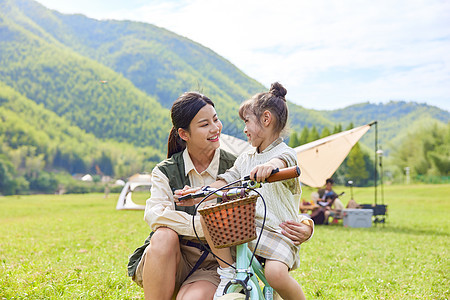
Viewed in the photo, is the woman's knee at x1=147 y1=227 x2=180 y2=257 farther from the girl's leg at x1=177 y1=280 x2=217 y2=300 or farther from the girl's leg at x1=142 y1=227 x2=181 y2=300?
the girl's leg at x1=177 y1=280 x2=217 y2=300

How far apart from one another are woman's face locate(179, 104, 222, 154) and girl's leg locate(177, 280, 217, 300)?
0.82m

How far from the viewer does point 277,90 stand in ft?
8.71

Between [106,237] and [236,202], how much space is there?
7946 millimetres

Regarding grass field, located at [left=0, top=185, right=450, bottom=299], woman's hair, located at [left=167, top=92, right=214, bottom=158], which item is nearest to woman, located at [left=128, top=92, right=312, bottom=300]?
woman's hair, located at [left=167, top=92, right=214, bottom=158]

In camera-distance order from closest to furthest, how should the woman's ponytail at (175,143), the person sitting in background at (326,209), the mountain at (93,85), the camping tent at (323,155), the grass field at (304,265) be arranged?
the woman's ponytail at (175,143), the grass field at (304,265), the person sitting in background at (326,209), the camping tent at (323,155), the mountain at (93,85)

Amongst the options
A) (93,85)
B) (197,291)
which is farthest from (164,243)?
(93,85)

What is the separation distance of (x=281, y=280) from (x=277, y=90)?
1.07 metres

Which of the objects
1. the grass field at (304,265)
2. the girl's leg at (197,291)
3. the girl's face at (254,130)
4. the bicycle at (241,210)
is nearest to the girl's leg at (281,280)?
the bicycle at (241,210)

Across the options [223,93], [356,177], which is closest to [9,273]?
[356,177]

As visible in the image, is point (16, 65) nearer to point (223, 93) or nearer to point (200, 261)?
point (223, 93)

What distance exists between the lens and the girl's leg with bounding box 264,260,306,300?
7.48 ft

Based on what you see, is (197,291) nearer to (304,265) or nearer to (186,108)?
(186,108)

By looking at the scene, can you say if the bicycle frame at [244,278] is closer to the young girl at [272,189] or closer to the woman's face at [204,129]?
the young girl at [272,189]

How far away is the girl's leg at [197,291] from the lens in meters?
2.36
